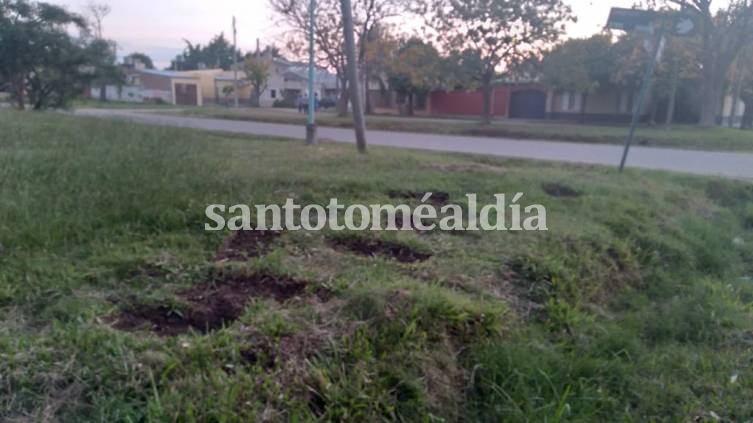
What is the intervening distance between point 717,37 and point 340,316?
941 inches

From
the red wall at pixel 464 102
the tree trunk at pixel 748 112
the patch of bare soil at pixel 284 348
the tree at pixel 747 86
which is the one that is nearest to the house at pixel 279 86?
the red wall at pixel 464 102

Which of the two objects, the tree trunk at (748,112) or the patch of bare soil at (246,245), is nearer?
the patch of bare soil at (246,245)

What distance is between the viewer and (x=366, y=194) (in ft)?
21.2

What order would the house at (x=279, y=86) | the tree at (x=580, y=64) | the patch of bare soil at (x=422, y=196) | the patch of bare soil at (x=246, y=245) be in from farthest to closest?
the house at (x=279, y=86), the tree at (x=580, y=64), the patch of bare soil at (x=422, y=196), the patch of bare soil at (x=246, y=245)

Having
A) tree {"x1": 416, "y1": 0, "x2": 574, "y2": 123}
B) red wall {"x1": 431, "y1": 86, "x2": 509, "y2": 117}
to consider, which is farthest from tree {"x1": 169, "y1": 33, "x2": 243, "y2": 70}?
tree {"x1": 416, "y1": 0, "x2": 574, "y2": 123}

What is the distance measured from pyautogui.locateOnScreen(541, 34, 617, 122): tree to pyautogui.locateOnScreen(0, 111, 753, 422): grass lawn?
1921cm

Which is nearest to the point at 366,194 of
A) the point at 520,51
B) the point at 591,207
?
the point at 591,207

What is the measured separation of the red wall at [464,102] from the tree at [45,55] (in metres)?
23.3

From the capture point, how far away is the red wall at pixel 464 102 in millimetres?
40188

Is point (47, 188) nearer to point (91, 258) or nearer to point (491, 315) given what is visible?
point (91, 258)

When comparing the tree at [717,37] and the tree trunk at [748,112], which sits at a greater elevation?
the tree at [717,37]

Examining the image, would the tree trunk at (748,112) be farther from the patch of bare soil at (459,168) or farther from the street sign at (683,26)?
the patch of bare soil at (459,168)

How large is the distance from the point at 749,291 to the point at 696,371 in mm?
1911

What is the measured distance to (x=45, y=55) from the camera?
75.3 ft
